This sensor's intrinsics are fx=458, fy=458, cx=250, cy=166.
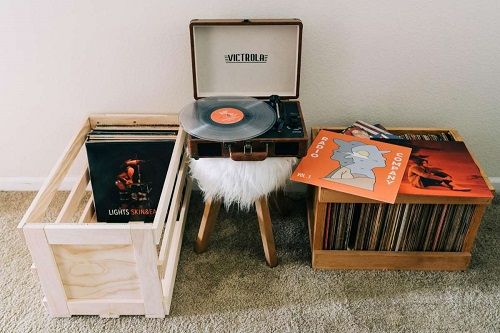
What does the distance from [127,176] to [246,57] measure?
53 centimetres

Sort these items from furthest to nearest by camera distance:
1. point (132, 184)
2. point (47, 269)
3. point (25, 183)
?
point (25, 183) → point (132, 184) → point (47, 269)

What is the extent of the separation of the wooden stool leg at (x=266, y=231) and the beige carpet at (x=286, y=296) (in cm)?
4

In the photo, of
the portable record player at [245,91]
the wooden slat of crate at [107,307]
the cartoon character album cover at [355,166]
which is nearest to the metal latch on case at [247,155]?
the portable record player at [245,91]

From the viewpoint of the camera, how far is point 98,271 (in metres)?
1.16

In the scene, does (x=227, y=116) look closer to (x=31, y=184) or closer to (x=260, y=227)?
(x=260, y=227)

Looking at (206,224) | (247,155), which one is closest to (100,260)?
(206,224)

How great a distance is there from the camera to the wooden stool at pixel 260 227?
1299 mm

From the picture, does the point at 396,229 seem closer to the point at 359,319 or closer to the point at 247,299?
the point at 359,319

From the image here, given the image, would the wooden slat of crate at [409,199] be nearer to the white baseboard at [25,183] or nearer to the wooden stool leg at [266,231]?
the wooden stool leg at [266,231]

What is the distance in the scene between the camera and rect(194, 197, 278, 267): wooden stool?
130 cm

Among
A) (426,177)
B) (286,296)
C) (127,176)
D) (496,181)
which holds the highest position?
(426,177)

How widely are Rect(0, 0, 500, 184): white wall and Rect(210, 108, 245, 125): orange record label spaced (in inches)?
9.1

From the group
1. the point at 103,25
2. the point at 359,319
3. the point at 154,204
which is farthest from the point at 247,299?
the point at 103,25

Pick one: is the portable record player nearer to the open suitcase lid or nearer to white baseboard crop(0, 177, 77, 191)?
the open suitcase lid
